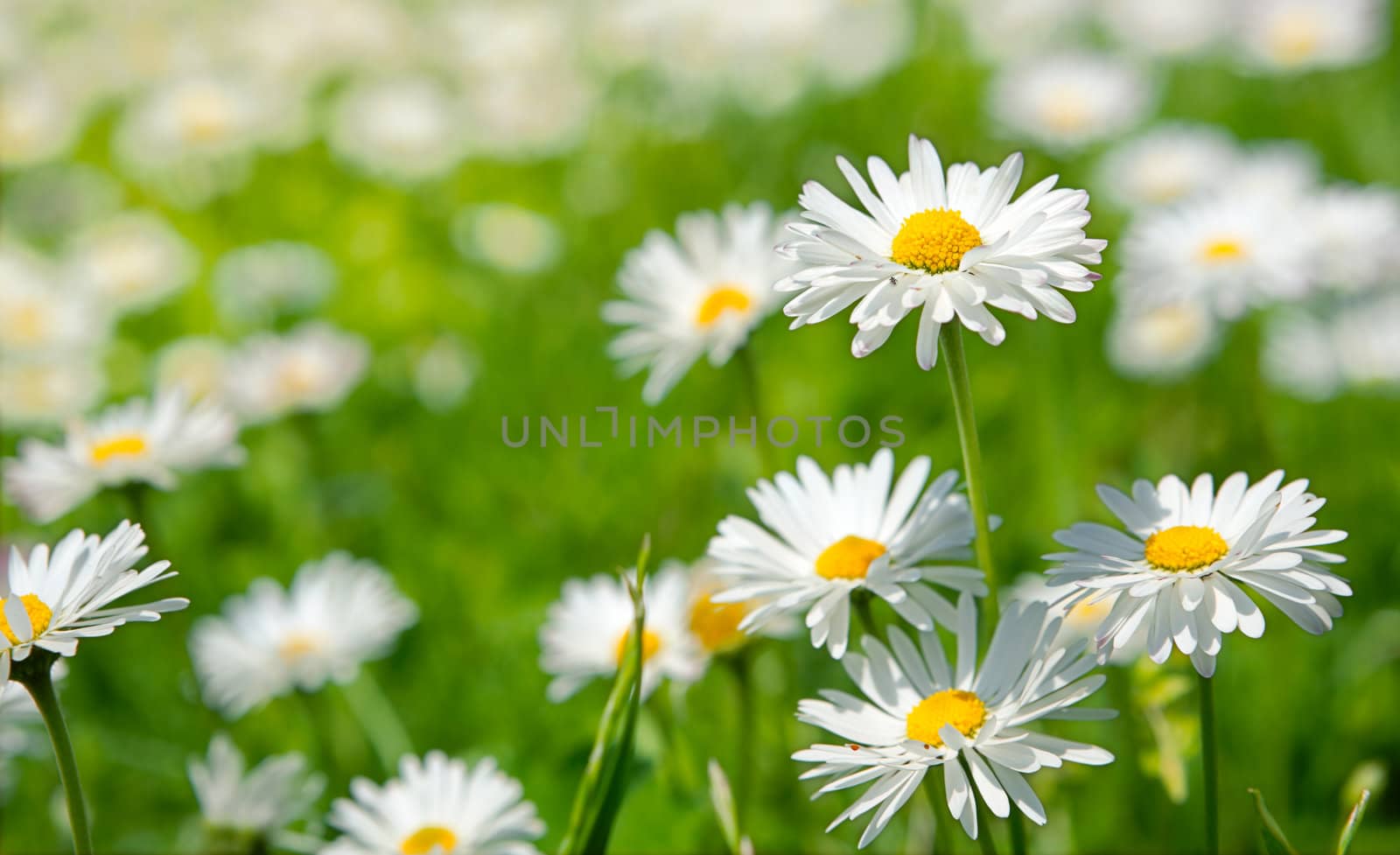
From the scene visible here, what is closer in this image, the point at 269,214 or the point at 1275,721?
the point at 1275,721

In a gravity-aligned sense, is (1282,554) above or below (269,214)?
below

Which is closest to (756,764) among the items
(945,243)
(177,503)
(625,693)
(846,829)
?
(846,829)

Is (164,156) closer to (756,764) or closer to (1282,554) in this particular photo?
(756,764)

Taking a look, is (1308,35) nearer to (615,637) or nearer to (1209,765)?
(615,637)

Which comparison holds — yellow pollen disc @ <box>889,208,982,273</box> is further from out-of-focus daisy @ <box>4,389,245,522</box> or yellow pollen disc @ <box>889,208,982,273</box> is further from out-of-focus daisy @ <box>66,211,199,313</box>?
out-of-focus daisy @ <box>66,211,199,313</box>

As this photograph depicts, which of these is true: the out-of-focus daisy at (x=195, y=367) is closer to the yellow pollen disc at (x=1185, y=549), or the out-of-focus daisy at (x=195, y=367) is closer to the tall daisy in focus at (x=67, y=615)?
the tall daisy in focus at (x=67, y=615)

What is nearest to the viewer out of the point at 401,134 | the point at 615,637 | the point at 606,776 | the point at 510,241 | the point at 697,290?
the point at 606,776

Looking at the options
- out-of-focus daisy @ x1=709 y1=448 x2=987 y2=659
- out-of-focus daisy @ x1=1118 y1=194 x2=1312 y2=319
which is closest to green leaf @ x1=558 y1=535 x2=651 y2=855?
out-of-focus daisy @ x1=709 y1=448 x2=987 y2=659

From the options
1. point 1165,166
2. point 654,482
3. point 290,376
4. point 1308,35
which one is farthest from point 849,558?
point 1308,35
